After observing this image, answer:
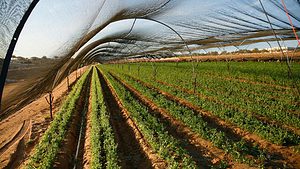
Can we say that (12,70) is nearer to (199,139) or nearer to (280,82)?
(199,139)

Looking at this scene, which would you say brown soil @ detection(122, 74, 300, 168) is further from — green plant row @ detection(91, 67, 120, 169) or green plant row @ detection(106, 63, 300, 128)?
green plant row @ detection(91, 67, 120, 169)

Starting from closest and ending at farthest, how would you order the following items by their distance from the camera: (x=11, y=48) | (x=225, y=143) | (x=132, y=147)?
(x=11, y=48) → (x=225, y=143) → (x=132, y=147)

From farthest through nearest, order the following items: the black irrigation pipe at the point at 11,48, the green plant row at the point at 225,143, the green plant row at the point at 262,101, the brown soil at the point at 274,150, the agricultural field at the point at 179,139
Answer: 1. the green plant row at the point at 262,101
2. the agricultural field at the point at 179,139
3. the green plant row at the point at 225,143
4. the brown soil at the point at 274,150
5. the black irrigation pipe at the point at 11,48

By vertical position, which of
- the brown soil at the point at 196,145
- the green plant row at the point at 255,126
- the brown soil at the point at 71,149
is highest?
the green plant row at the point at 255,126

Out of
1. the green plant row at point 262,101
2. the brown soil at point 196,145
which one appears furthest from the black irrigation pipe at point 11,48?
the green plant row at point 262,101

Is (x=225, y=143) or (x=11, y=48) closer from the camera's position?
(x=11, y=48)

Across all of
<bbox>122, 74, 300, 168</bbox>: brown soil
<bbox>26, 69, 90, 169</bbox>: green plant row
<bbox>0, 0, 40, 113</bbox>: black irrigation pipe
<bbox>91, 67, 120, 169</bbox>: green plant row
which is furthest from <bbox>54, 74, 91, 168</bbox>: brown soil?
<bbox>122, 74, 300, 168</bbox>: brown soil

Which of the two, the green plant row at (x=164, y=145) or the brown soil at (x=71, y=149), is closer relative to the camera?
the green plant row at (x=164, y=145)

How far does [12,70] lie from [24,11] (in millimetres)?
672

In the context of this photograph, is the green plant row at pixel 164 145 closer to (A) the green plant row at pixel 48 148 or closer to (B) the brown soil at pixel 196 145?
(B) the brown soil at pixel 196 145

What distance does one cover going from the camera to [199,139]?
635cm

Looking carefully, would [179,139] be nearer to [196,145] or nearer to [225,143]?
[196,145]

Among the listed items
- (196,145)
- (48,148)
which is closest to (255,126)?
(196,145)

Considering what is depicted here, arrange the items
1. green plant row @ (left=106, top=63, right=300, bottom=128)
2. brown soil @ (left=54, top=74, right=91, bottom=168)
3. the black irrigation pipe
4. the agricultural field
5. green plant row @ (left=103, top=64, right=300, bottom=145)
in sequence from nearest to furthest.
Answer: the black irrigation pipe, the agricultural field, green plant row @ (left=103, top=64, right=300, bottom=145), brown soil @ (left=54, top=74, right=91, bottom=168), green plant row @ (left=106, top=63, right=300, bottom=128)
